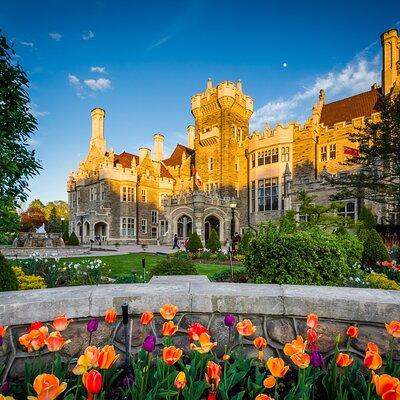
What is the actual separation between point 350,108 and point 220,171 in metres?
14.5

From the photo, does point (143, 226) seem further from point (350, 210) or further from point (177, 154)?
point (350, 210)

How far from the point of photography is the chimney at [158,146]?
140 feet

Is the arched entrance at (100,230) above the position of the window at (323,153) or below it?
below

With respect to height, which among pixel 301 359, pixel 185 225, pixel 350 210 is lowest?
pixel 185 225

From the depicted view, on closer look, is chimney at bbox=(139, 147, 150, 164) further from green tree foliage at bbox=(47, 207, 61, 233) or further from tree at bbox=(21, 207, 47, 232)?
tree at bbox=(21, 207, 47, 232)

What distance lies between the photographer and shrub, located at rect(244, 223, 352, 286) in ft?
17.6

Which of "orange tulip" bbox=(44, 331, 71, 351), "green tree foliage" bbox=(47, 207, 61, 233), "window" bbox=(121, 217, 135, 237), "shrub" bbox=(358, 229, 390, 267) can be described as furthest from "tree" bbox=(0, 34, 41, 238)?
"green tree foliage" bbox=(47, 207, 61, 233)

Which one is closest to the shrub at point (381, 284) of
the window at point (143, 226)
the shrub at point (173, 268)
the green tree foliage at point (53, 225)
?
the shrub at point (173, 268)

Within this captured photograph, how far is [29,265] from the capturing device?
25.9 ft

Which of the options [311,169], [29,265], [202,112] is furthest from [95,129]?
[29,265]

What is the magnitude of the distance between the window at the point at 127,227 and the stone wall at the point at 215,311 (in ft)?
115

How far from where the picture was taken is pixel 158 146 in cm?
4303

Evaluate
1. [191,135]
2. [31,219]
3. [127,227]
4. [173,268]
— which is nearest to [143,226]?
[127,227]

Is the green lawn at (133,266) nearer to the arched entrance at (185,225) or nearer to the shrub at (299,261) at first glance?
the shrub at (299,261)
